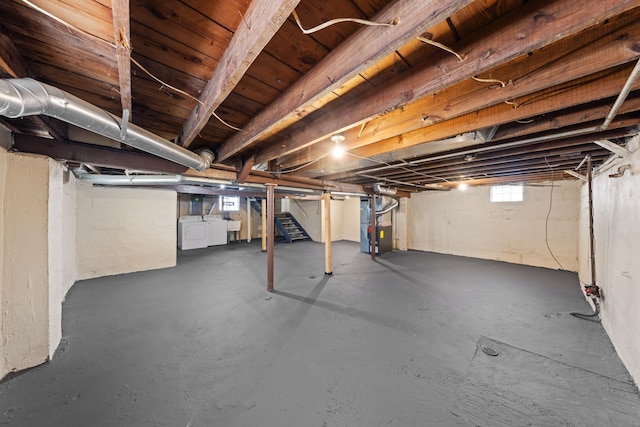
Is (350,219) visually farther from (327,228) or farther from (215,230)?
(215,230)

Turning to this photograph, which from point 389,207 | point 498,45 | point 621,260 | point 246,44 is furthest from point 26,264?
point 389,207

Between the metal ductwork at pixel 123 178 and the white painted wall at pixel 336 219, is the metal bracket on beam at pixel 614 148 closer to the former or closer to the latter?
the metal ductwork at pixel 123 178

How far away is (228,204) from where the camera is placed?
770 cm

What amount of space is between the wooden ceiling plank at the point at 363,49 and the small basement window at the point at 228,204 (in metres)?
6.87

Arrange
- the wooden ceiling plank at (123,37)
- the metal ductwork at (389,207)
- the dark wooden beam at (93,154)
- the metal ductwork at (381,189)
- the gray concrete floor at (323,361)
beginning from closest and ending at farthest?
the wooden ceiling plank at (123,37) < the gray concrete floor at (323,361) < the dark wooden beam at (93,154) < the metal ductwork at (381,189) < the metal ductwork at (389,207)

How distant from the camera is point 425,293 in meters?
3.21

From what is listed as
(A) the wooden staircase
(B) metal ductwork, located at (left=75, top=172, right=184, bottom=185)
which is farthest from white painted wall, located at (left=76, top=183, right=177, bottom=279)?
(A) the wooden staircase

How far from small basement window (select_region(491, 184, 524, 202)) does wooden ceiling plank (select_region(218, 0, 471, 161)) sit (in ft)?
18.2

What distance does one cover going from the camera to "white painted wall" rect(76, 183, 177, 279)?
370 centimetres

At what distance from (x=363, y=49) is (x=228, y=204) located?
24.9ft

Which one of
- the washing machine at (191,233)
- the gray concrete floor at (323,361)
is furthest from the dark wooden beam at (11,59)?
the washing machine at (191,233)

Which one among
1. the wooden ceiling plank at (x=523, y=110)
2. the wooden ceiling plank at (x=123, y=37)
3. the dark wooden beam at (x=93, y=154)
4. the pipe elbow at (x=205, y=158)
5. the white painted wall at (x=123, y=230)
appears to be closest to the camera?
the wooden ceiling plank at (x=123, y=37)

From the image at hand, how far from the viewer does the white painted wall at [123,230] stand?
370cm

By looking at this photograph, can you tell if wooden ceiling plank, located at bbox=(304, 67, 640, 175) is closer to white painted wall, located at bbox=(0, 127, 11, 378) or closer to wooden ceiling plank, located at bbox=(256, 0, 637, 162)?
wooden ceiling plank, located at bbox=(256, 0, 637, 162)
